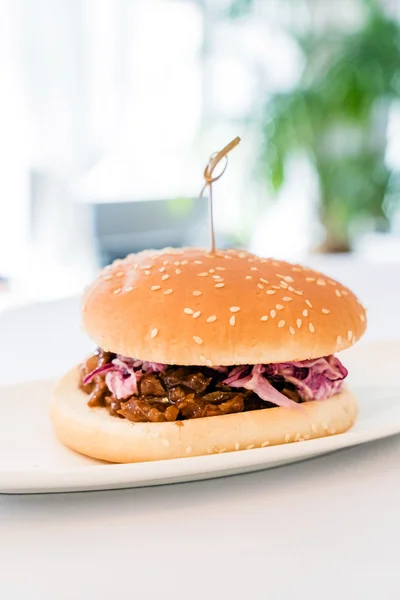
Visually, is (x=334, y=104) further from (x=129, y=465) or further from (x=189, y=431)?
(x=129, y=465)

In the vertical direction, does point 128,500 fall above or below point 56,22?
below

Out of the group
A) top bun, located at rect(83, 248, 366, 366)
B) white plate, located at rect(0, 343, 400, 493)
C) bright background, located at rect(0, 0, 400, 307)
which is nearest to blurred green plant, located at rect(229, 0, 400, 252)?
bright background, located at rect(0, 0, 400, 307)

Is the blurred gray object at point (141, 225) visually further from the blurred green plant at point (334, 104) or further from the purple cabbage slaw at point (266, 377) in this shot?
the purple cabbage slaw at point (266, 377)

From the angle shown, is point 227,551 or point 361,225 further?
point 361,225

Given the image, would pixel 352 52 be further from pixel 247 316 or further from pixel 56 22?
pixel 247 316

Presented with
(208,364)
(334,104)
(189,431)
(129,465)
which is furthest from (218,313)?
(334,104)

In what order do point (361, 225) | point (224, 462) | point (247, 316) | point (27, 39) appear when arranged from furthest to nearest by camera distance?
A: 1. point (361, 225)
2. point (27, 39)
3. point (247, 316)
4. point (224, 462)

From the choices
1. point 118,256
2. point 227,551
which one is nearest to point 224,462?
point 227,551
